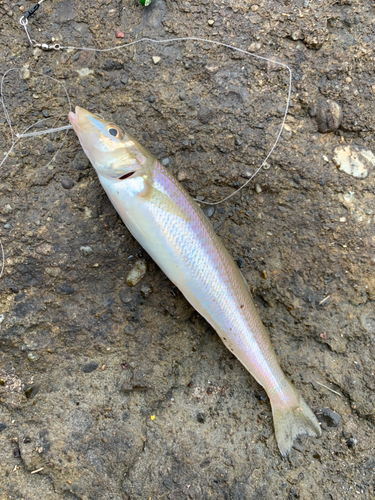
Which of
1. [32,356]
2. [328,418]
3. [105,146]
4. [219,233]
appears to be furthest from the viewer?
[219,233]

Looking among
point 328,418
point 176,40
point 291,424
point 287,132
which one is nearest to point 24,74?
point 176,40

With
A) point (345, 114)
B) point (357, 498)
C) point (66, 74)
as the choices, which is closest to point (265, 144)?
point (345, 114)

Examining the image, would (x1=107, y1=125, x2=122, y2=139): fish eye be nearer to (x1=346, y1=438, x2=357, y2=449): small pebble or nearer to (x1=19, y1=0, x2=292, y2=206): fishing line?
(x1=19, y1=0, x2=292, y2=206): fishing line

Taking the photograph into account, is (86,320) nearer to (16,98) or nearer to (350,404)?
(16,98)

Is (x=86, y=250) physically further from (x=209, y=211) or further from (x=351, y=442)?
(x=351, y=442)

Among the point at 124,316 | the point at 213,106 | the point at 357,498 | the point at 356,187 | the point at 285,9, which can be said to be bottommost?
the point at 357,498

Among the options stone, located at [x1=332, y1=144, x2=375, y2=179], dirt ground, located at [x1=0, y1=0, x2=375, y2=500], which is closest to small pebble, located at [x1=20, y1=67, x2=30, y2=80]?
dirt ground, located at [x1=0, y1=0, x2=375, y2=500]
